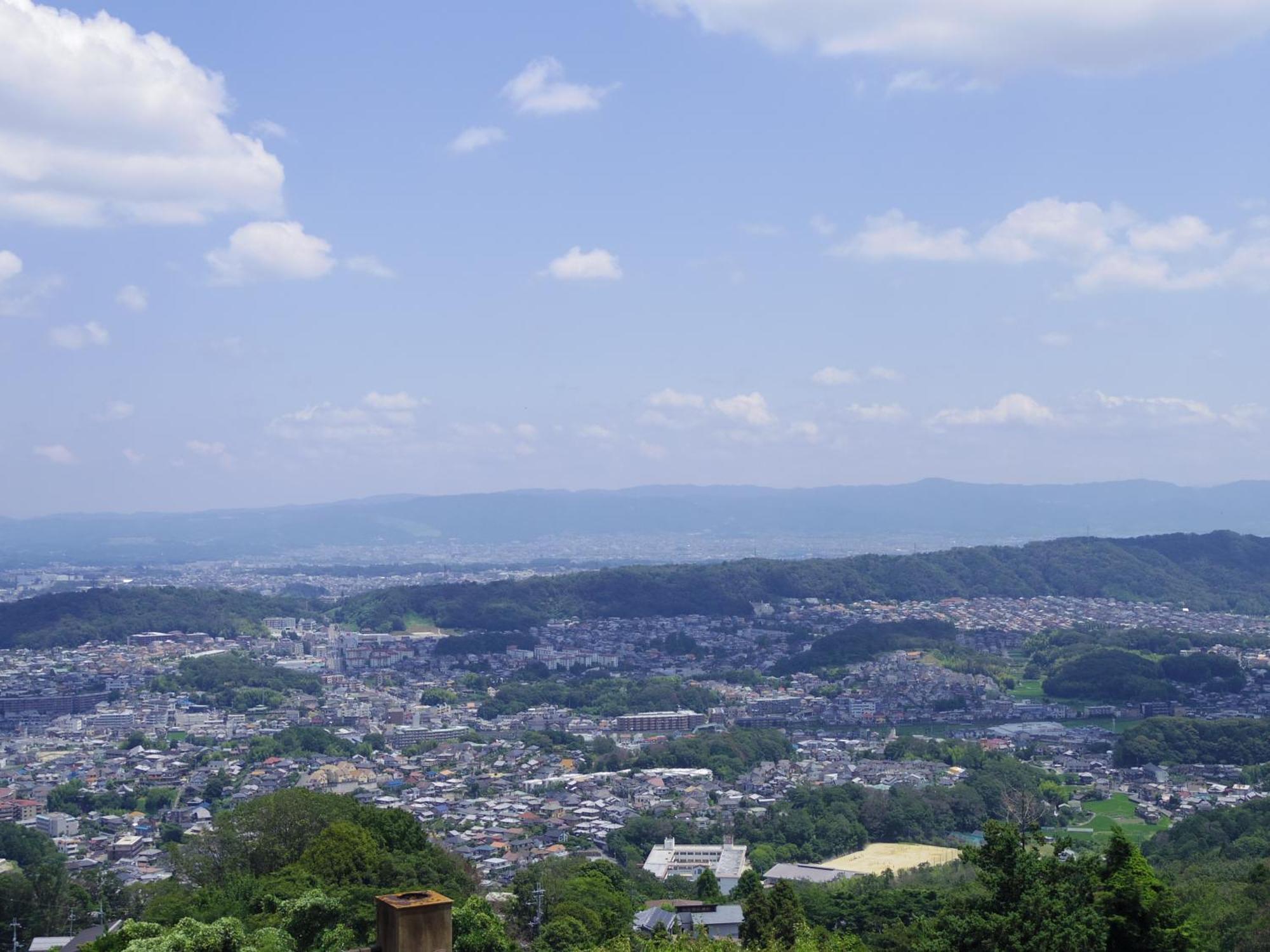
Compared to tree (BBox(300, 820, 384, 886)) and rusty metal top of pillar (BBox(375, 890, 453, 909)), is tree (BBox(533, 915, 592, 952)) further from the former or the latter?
rusty metal top of pillar (BBox(375, 890, 453, 909))

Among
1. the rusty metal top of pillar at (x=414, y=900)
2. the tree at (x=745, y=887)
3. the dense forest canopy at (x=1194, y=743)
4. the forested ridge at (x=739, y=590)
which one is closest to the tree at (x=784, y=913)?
the tree at (x=745, y=887)

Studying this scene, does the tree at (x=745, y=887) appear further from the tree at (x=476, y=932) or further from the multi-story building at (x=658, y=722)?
the multi-story building at (x=658, y=722)

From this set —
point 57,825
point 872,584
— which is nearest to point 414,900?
point 57,825

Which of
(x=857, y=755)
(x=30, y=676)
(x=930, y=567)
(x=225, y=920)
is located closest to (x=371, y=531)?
(x=930, y=567)

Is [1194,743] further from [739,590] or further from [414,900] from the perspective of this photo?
[739,590]

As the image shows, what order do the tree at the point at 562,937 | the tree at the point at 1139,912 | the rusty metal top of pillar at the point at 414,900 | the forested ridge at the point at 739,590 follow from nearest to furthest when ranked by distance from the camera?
the rusty metal top of pillar at the point at 414,900
the tree at the point at 1139,912
the tree at the point at 562,937
the forested ridge at the point at 739,590

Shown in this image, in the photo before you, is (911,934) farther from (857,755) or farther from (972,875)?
(857,755)
